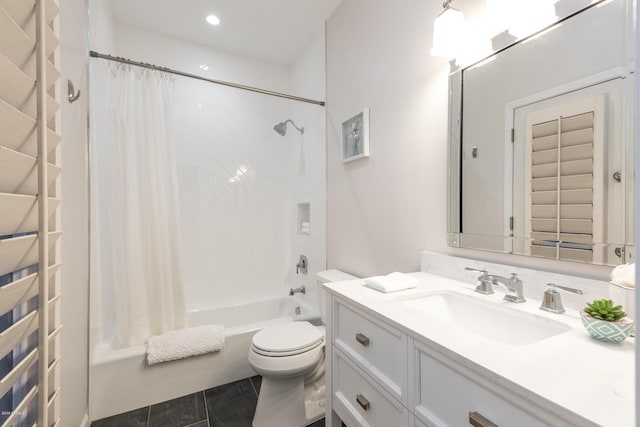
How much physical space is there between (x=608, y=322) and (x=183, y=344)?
74.4 inches

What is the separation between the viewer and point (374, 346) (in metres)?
0.86

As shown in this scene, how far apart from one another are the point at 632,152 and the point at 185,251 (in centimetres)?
268

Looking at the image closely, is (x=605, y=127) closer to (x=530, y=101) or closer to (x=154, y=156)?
(x=530, y=101)

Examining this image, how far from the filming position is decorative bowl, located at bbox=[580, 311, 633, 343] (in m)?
0.59

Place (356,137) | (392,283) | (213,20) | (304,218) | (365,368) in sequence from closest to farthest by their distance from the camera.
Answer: (365,368)
(392,283)
(356,137)
(213,20)
(304,218)

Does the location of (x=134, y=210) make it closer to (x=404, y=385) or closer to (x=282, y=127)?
(x=282, y=127)

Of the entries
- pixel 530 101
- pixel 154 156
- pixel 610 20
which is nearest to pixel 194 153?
pixel 154 156

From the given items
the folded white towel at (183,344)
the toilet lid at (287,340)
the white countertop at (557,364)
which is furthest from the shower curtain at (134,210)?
the white countertop at (557,364)

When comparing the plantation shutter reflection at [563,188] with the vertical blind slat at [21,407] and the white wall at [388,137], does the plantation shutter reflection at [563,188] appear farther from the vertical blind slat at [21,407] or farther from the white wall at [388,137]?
the vertical blind slat at [21,407]

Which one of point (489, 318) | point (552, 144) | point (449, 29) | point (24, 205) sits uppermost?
point (449, 29)

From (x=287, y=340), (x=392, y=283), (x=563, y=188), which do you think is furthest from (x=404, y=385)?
(x=287, y=340)

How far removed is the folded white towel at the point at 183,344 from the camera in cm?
161

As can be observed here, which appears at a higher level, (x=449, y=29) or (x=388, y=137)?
(x=449, y=29)

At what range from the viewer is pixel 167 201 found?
1.88 metres
